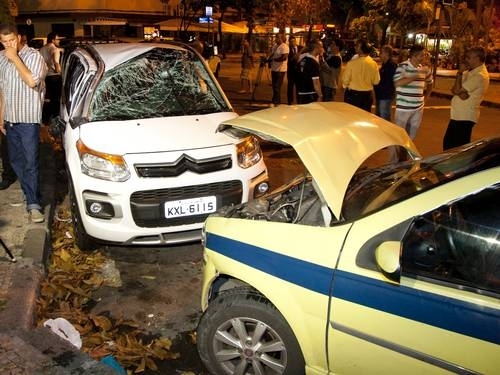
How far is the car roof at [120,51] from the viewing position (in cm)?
514

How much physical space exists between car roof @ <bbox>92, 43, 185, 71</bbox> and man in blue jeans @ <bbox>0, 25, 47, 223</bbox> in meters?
0.65

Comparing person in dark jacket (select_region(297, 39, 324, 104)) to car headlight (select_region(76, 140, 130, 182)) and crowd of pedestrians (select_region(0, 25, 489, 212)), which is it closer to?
crowd of pedestrians (select_region(0, 25, 489, 212))

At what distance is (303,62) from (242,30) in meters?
20.1

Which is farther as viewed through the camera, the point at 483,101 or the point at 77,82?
the point at 483,101

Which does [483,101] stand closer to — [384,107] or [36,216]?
[384,107]

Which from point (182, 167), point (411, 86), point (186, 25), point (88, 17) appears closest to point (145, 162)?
point (182, 167)

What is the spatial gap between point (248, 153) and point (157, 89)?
50.1 inches

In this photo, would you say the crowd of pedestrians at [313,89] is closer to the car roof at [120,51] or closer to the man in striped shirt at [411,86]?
the man in striped shirt at [411,86]

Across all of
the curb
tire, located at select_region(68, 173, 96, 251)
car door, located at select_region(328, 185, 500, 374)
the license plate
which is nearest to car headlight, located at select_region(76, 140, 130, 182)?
tire, located at select_region(68, 173, 96, 251)

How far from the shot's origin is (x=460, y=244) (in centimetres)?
219

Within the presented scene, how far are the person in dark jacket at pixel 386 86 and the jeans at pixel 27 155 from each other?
205 inches

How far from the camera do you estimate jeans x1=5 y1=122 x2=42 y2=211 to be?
4852 millimetres

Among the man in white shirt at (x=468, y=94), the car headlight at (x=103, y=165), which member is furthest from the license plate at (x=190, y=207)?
the man in white shirt at (x=468, y=94)

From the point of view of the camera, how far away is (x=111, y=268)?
4.50m
